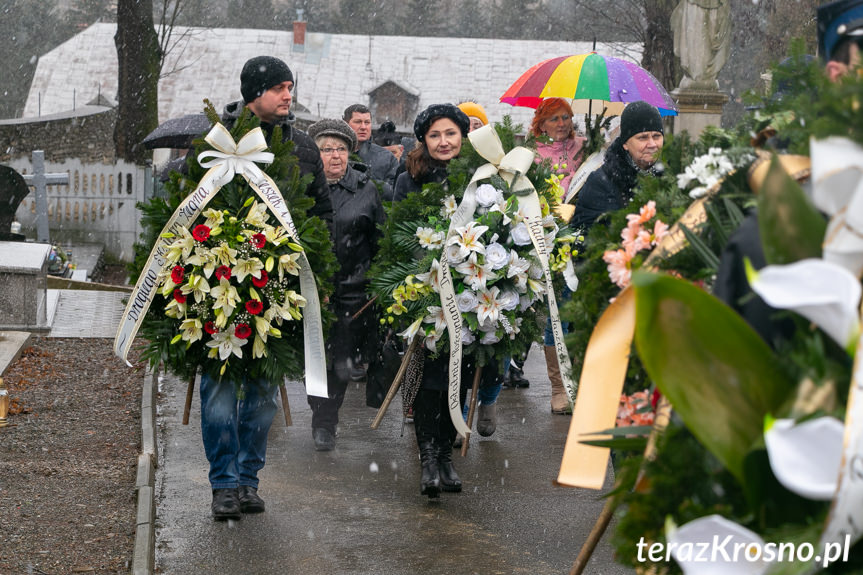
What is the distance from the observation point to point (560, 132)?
31.5 feet

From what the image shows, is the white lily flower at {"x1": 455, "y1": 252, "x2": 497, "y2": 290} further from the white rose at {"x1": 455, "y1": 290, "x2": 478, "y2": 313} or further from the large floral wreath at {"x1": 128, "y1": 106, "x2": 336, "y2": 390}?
the large floral wreath at {"x1": 128, "y1": 106, "x2": 336, "y2": 390}

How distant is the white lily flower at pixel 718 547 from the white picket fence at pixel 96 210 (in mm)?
22016

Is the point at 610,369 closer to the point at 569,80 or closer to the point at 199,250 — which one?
the point at 199,250

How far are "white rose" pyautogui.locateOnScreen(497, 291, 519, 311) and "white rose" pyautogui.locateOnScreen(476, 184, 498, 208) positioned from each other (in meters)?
0.51

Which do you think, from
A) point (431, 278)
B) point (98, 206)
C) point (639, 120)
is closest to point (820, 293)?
point (431, 278)

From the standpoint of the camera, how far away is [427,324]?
22.0ft

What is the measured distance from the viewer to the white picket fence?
76.4 feet

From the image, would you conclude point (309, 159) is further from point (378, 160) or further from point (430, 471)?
point (378, 160)

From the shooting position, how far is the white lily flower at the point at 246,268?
233 inches

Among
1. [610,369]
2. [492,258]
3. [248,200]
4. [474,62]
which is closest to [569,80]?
[492,258]

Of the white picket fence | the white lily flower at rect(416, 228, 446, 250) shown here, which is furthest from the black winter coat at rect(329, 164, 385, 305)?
the white picket fence

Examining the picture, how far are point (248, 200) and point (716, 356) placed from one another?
4196mm

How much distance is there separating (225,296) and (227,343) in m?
0.23

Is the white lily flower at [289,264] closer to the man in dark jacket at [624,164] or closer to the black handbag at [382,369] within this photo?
the black handbag at [382,369]
